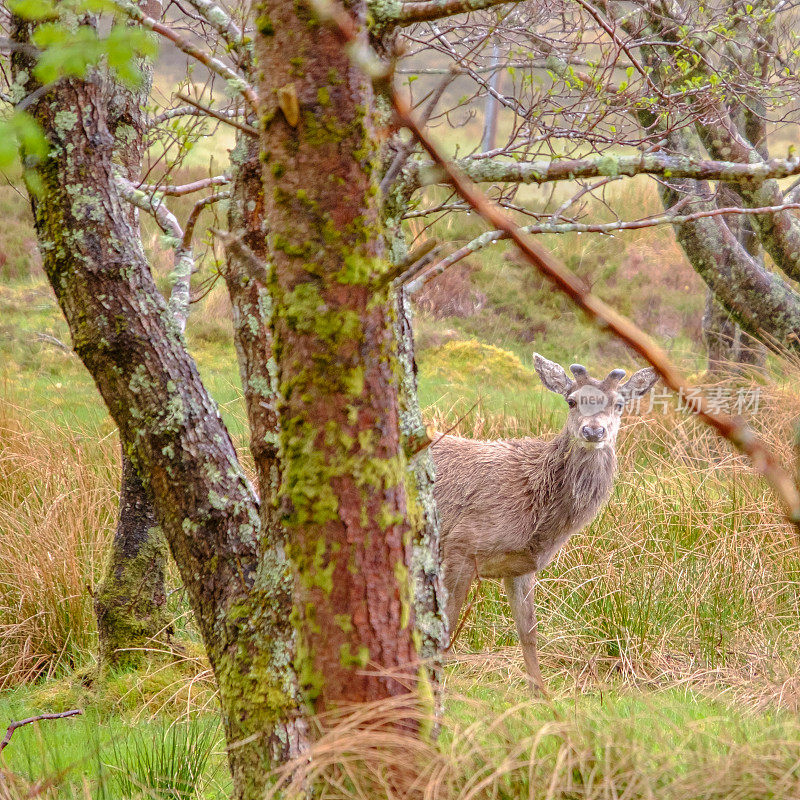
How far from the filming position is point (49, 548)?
19.6ft

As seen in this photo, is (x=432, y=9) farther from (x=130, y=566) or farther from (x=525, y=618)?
(x=525, y=618)

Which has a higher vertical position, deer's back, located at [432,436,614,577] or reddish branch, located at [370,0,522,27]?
reddish branch, located at [370,0,522,27]

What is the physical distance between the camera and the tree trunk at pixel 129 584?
16.5ft

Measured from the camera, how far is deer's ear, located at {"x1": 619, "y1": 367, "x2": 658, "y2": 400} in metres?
5.54

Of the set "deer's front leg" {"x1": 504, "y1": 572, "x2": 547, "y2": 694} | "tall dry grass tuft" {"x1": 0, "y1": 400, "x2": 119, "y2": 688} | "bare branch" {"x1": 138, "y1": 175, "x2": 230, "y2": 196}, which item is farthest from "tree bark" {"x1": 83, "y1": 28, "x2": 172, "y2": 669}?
"deer's front leg" {"x1": 504, "y1": 572, "x2": 547, "y2": 694}

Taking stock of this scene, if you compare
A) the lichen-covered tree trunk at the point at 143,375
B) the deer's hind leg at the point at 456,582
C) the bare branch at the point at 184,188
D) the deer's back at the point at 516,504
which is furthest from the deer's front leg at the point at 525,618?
the bare branch at the point at 184,188

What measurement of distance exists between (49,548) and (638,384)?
13.3 feet

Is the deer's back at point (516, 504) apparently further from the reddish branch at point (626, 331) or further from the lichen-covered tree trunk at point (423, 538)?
the reddish branch at point (626, 331)

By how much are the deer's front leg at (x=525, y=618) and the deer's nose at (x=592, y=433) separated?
3.35 ft

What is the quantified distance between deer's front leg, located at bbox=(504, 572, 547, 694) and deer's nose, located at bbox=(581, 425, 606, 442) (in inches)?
40.2

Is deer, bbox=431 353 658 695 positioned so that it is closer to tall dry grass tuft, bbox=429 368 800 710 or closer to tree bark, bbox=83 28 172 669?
tall dry grass tuft, bbox=429 368 800 710

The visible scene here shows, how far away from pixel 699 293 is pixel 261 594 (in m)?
15.9

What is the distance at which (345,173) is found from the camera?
186cm

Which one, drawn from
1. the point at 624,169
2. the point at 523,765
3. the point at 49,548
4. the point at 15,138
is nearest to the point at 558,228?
the point at 624,169
